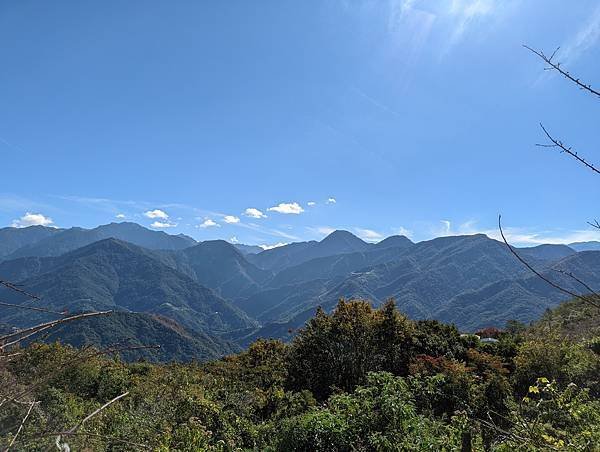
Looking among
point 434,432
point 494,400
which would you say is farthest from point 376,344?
point 434,432

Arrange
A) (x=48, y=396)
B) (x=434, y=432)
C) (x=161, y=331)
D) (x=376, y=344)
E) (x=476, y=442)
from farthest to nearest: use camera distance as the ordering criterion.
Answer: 1. (x=161, y=331)
2. (x=376, y=344)
3. (x=48, y=396)
4. (x=434, y=432)
5. (x=476, y=442)

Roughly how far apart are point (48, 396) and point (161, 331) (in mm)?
129638

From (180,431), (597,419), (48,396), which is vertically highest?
(597,419)

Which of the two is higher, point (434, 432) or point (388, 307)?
point (388, 307)

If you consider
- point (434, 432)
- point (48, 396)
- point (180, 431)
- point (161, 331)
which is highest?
point (434, 432)

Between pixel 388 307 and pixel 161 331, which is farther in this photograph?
pixel 161 331

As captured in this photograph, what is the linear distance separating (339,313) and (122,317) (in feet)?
444

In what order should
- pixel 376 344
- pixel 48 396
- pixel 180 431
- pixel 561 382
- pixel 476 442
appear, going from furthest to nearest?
pixel 376 344 → pixel 561 382 → pixel 48 396 → pixel 180 431 → pixel 476 442

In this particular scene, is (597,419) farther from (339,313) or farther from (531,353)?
(339,313)

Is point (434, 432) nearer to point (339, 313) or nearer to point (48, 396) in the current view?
point (48, 396)

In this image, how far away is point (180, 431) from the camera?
7367mm

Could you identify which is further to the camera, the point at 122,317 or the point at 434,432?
the point at 122,317

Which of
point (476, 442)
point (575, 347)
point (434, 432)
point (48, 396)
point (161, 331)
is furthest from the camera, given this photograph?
point (161, 331)

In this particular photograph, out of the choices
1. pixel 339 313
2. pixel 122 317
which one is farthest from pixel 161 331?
pixel 339 313
